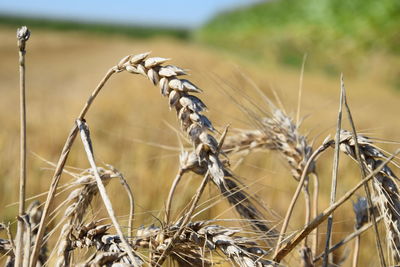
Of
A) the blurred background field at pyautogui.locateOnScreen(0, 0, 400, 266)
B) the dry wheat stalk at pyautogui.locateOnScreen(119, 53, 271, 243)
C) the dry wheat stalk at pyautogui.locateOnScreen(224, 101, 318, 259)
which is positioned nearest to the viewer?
the dry wheat stalk at pyautogui.locateOnScreen(119, 53, 271, 243)

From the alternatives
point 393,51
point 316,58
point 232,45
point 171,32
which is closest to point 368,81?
point 393,51

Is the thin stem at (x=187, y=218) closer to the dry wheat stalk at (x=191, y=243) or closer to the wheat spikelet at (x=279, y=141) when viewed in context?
the dry wheat stalk at (x=191, y=243)

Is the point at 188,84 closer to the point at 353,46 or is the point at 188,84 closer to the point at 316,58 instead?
the point at 353,46

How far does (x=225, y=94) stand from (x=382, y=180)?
346 millimetres

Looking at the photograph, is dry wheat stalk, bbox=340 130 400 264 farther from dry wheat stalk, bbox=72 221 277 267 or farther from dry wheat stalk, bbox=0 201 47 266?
dry wheat stalk, bbox=0 201 47 266

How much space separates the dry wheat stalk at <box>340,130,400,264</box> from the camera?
0.64 metres

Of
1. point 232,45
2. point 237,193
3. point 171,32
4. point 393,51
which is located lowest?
point 237,193

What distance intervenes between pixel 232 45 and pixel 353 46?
36.8 feet

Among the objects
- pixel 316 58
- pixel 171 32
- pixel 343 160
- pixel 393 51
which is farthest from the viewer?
pixel 171 32

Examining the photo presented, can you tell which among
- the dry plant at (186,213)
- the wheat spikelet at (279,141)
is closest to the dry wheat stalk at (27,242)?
the dry plant at (186,213)

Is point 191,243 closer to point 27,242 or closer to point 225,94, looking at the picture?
point 27,242

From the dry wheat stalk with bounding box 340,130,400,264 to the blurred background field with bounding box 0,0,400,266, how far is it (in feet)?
0.44

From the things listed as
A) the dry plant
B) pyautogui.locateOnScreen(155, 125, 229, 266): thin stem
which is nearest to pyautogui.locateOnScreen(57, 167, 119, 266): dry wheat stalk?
the dry plant

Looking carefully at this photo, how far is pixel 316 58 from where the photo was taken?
580 inches
